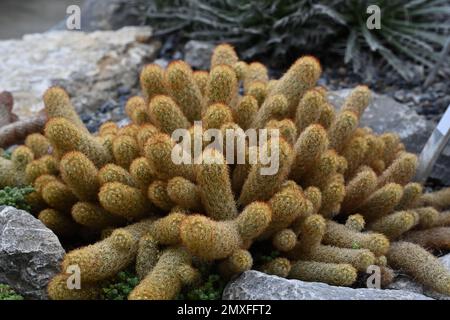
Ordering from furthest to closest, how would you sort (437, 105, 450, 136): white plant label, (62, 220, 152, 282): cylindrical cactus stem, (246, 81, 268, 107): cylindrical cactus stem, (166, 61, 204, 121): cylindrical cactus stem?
(437, 105, 450, 136): white plant label
(246, 81, 268, 107): cylindrical cactus stem
(166, 61, 204, 121): cylindrical cactus stem
(62, 220, 152, 282): cylindrical cactus stem

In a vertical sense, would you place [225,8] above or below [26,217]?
above

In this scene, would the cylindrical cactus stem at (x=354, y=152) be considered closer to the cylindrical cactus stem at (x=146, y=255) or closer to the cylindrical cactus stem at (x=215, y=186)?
the cylindrical cactus stem at (x=215, y=186)

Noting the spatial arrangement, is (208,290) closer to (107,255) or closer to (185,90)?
(107,255)

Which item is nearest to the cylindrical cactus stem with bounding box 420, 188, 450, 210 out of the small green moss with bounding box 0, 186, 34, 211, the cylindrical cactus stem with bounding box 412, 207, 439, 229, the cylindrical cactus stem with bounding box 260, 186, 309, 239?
the cylindrical cactus stem with bounding box 412, 207, 439, 229

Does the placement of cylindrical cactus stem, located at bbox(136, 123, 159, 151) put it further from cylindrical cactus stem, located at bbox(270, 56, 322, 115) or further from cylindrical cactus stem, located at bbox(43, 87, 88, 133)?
cylindrical cactus stem, located at bbox(270, 56, 322, 115)

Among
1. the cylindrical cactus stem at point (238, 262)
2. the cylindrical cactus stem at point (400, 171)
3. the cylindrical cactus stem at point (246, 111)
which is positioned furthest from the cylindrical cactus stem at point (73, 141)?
the cylindrical cactus stem at point (400, 171)

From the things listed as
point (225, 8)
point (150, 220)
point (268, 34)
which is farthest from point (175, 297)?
point (225, 8)

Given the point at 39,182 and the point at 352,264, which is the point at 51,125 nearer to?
the point at 39,182
